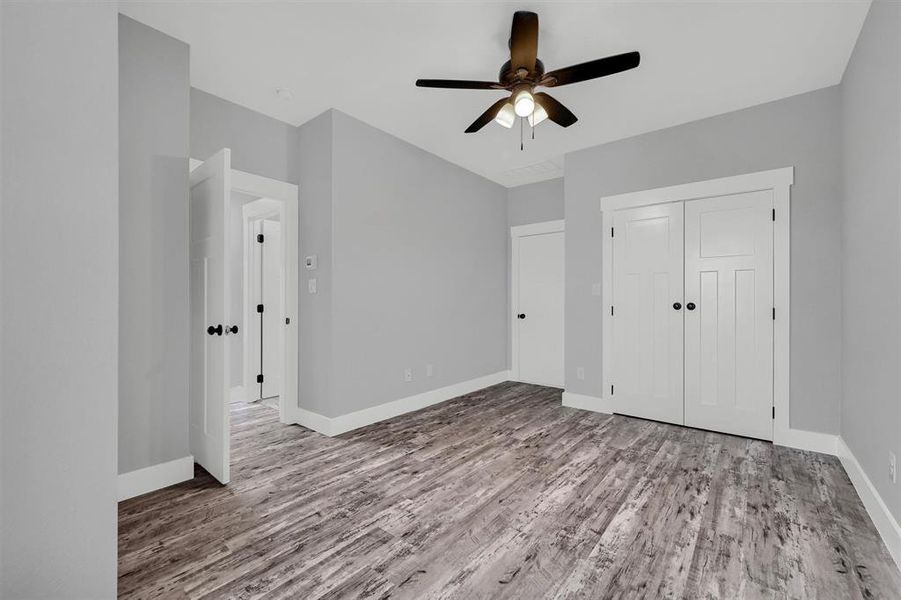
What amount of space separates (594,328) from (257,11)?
3713mm

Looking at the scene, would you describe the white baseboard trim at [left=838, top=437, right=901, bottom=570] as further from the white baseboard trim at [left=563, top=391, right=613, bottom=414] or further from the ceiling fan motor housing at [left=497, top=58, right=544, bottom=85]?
the ceiling fan motor housing at [left=497, top=58, right=544, bottom=85]

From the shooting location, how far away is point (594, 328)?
4.01 metres

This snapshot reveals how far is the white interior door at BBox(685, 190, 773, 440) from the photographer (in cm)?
315

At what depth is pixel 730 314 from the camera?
3.29 meters

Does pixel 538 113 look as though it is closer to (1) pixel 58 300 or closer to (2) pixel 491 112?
(2) pixel 491 112

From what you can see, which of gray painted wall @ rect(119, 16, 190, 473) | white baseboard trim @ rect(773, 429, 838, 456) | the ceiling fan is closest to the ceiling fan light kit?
the ceiling fan

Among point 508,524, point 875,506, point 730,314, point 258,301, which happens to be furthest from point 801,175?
point 258,301

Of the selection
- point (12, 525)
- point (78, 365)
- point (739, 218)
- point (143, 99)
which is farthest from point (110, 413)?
point (739, 218)

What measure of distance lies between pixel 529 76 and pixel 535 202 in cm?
307

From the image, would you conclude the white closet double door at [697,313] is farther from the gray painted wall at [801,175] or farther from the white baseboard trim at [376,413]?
the white baseboard trim at [376,413]

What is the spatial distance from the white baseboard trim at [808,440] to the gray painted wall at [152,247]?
437 cm

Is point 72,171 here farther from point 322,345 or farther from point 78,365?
point 322,345

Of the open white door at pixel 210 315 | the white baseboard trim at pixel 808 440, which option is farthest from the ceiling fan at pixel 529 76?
the white baseboard trim at pixel 808 440

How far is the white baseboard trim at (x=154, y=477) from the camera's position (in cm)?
221
